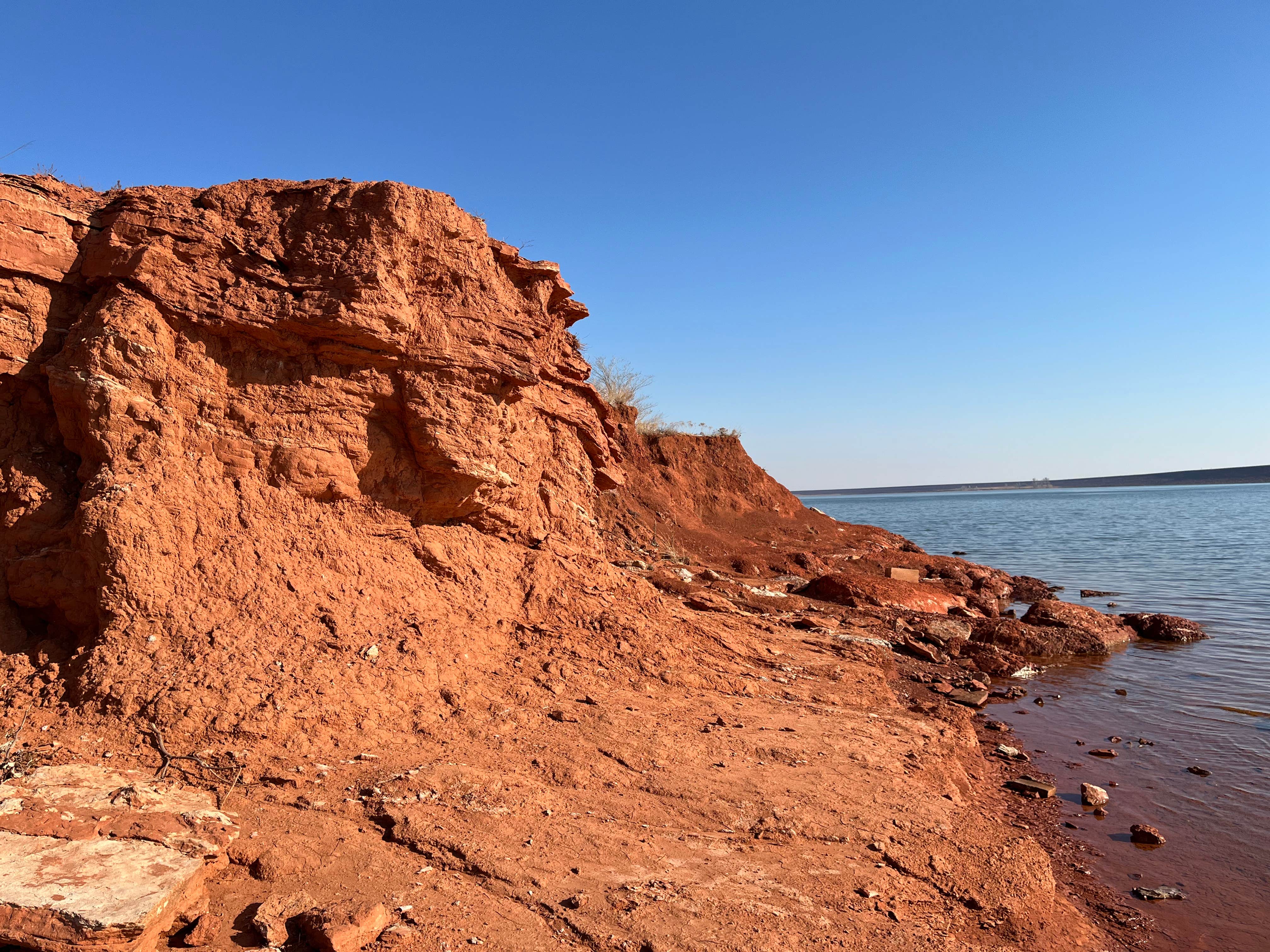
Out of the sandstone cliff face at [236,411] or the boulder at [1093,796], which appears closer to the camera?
the sandstone cliff face at [236,411]

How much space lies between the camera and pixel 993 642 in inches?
448

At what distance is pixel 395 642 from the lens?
5.11 meters

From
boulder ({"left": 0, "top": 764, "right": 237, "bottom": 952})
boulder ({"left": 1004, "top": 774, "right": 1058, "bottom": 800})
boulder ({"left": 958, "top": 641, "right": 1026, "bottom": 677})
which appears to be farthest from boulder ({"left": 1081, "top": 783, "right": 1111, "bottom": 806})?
boulder ({"left": 0, "top": 764, "right": 237, "bottom": 952})

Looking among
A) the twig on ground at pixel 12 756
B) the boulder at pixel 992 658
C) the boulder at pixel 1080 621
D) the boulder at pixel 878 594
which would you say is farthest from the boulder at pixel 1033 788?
the twig on ground at pixel 12 756

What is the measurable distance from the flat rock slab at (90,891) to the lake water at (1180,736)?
5274mm

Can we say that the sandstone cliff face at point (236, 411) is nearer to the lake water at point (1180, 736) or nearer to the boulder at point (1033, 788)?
the boulder at point (1033, 788)

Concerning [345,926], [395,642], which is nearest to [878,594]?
[395,642]

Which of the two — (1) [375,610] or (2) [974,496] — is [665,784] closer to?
(1) [375,610]

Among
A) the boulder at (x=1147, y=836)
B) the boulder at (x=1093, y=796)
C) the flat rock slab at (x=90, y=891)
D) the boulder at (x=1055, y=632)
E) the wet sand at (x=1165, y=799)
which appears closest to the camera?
the flat rock slab at (x=90, y=891)

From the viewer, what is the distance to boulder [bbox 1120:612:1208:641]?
1199 cm

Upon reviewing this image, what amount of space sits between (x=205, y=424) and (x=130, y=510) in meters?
0.81

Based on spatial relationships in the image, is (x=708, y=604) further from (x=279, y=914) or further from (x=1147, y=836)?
(x=279, y=914)

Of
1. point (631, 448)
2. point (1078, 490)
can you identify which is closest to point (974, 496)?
point (1078, 490)

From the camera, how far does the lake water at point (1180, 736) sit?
4.70m
